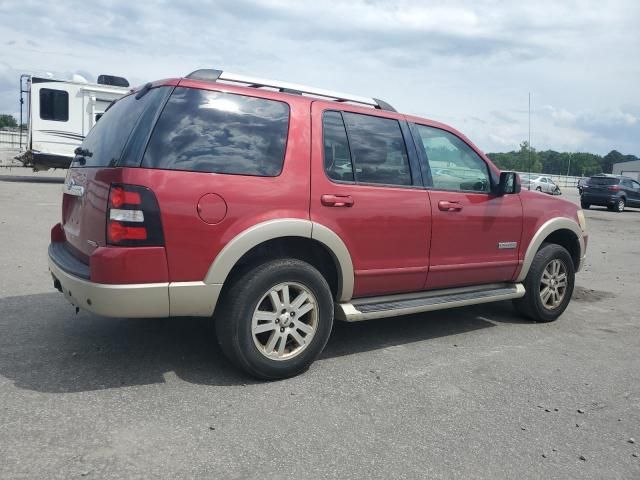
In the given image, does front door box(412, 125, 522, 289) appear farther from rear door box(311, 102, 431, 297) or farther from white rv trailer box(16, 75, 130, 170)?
white rv trailer box(16, 75, 130, 170)

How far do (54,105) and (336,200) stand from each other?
17.2 meters

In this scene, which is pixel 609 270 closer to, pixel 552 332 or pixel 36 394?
pixel 552 332

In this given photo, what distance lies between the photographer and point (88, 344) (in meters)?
4.15

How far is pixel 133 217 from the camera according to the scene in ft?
10.5

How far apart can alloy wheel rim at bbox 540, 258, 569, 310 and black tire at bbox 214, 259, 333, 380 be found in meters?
2.77

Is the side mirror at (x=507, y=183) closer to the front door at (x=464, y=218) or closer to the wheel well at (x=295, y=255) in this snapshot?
the front door at (x=464, y=218)

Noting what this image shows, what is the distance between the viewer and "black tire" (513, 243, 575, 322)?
5391 mm

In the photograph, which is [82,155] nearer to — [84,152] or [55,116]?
[84,152]

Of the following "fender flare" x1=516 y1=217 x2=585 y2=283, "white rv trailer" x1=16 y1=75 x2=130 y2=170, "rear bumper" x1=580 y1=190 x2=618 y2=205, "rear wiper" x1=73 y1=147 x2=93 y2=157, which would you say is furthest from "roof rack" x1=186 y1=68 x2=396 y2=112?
"rear bumper" x1=580 y1=190 x2=618 y2=205

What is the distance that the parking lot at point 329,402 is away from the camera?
2715 millimetres

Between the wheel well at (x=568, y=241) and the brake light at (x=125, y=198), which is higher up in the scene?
the brake light at (x=125, y=198)

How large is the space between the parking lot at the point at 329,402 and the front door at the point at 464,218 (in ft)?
1.94

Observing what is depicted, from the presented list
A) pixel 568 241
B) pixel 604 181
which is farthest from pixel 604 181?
pixel 568 241

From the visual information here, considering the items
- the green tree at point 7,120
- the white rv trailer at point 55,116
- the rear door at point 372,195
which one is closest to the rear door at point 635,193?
the white rv trailer at point 55,116
